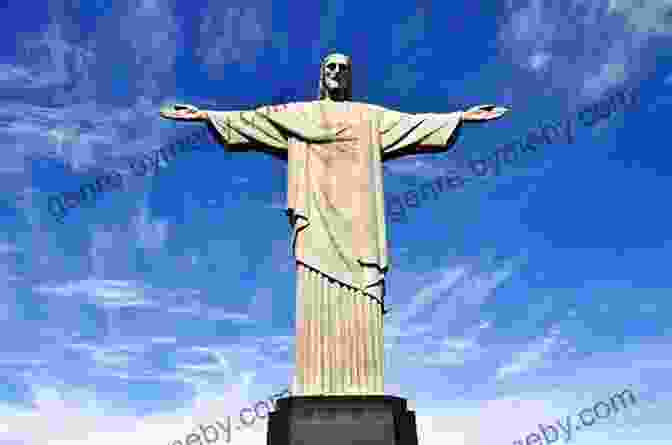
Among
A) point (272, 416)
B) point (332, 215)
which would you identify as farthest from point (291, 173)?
point (272, 416)

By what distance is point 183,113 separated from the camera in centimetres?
1041

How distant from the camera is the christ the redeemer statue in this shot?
9422mm

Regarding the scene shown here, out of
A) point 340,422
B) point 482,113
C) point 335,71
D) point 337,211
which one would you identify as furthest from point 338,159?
point 340,422

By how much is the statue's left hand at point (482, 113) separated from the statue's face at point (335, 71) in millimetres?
2017

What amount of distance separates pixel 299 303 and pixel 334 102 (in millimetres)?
3333

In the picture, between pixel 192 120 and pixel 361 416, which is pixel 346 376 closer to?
pixel 361 416

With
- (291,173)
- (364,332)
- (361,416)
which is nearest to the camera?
(361,416)

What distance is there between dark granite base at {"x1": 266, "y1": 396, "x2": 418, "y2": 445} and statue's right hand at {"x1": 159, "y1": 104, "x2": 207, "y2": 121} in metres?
4.47

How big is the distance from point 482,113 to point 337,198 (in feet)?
9.18

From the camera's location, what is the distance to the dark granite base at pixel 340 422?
859cm

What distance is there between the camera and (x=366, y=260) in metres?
9.79

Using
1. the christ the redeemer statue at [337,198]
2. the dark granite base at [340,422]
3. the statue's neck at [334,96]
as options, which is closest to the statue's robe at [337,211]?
the christ the redeemer statue at [337,198]

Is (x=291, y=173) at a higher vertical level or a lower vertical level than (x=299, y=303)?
higher

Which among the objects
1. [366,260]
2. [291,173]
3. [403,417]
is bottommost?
[403,417]
